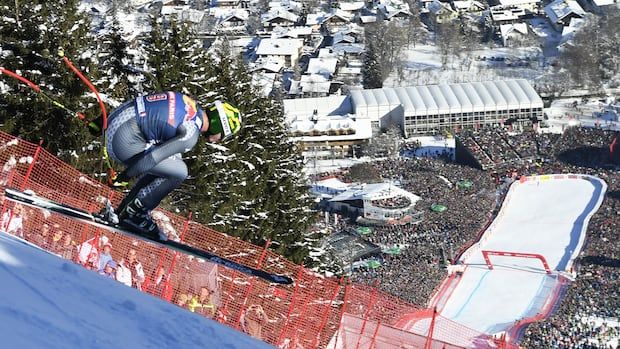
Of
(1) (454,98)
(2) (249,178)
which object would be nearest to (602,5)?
(1) (454,98)

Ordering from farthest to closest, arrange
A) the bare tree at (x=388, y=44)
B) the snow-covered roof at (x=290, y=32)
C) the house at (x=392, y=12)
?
the house at (x=392, y=12)
the snow-covered roof at (x=290, y=32)
the bare tree at (x=388, y=44)

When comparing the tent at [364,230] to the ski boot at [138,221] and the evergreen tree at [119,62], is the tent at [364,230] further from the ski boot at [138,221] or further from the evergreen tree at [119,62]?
the ski boot at [138,221]

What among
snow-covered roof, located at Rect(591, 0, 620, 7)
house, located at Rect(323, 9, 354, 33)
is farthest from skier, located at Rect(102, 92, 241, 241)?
snow-covered roof, located at Rect(591, 0, 620, 7)

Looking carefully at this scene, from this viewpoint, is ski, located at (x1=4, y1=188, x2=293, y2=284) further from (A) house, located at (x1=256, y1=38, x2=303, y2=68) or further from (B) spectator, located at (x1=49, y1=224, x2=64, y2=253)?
(A) house, located at (x1=256, y1=38, x2=303, y2=68)

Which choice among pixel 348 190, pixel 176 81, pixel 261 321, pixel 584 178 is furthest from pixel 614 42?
pixel 261 321

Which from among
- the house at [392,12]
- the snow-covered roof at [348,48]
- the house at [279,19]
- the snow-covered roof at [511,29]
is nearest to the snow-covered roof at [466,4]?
the house at [392,12]
